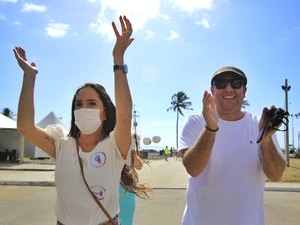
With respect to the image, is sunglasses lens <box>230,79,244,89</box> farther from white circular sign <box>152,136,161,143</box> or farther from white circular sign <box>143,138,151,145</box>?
white circular sign <box>152,136,161,143</box>

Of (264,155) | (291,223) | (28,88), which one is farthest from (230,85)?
(291,223)

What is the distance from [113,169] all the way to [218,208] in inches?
32.9

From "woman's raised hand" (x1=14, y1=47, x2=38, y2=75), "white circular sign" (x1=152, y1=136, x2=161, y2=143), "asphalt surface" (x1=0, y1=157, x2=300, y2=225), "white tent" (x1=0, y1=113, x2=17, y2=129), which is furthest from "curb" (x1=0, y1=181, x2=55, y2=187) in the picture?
"white circular sign" (x1=152, y1=136, x2=161, y2=143)

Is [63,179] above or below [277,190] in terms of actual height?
above

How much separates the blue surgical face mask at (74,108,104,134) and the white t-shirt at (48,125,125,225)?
0.14 metres

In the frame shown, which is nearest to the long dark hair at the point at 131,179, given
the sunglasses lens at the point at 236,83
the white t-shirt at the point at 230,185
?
the white t-shirt at the point at 230,185

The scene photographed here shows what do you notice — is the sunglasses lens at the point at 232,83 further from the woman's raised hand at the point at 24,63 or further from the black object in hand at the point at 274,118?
the woman's raised hand at the point at 24,63

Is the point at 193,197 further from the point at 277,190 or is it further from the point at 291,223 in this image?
the point at 277,190

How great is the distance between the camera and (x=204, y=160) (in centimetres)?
301

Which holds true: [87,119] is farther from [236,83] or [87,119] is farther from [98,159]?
[236,83]

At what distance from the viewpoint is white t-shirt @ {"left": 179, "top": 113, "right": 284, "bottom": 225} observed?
121 inches

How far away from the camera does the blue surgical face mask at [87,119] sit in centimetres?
310

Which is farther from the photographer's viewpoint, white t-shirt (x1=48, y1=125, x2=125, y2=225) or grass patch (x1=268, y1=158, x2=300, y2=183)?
grass patch (x1=268, y1=158, x2=300, y2=183)

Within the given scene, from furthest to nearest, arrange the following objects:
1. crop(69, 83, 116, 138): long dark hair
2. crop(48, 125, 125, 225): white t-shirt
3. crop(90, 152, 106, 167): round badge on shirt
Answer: crop(69, 83, 116, 138): long dark hair → crop(90, 152, 106, 167): round badge on shirt → crop(48, 125, 125, 225): white t-shirt
